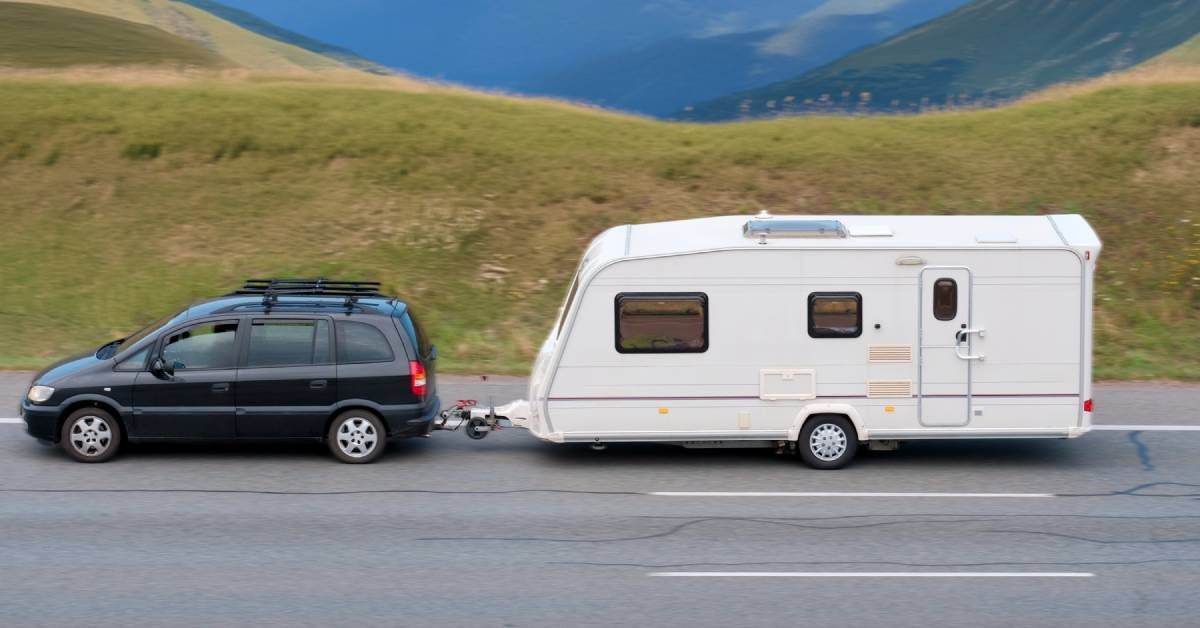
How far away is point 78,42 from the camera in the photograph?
4703 cm

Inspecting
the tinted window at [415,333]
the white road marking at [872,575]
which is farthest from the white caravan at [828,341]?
the white road marking at [872,575]

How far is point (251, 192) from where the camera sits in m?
26.4

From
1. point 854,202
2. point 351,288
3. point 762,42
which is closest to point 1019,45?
point 762,42

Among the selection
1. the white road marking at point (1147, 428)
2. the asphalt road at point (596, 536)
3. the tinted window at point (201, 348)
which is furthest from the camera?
the white road marking at point (1147, 428)

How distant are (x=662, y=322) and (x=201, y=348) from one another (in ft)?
15.1

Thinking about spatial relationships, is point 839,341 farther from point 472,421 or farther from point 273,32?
point 273,32

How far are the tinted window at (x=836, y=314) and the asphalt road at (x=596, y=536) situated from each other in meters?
1.41

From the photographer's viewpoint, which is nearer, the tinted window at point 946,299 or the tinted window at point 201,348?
the tinted window at point 946,299

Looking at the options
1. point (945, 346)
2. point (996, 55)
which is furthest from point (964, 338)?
point (996, 55)

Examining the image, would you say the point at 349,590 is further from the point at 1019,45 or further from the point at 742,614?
the point at 1019,45

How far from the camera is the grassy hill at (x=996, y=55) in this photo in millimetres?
117312

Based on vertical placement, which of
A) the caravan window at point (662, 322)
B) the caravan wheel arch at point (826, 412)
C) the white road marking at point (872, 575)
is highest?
the caravan window at point (662, 322)

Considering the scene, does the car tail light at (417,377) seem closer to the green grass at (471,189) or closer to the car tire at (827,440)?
the car tire at (827,440)

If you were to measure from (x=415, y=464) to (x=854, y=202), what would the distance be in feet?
47.6
